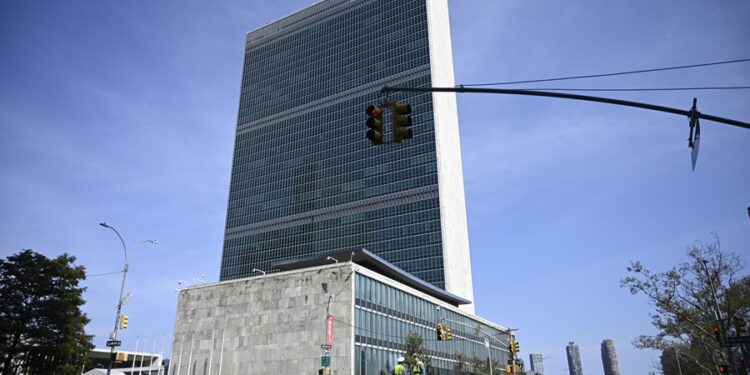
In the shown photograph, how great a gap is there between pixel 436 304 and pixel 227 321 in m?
27.5

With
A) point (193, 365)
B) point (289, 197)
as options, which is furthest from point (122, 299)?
point (289, 197)

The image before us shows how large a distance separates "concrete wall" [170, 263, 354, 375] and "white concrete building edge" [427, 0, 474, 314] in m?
63.5

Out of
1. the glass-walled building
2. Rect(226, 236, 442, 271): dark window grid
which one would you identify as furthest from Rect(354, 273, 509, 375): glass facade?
Rect(226, 236, 442, 271): dark window grid

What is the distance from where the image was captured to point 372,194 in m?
128

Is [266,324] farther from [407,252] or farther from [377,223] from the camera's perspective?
[377,223]

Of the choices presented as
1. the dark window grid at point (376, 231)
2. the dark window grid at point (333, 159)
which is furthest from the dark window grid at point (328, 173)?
the dark window grid at point (376, 231)

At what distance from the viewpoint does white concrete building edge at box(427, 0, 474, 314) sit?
116625 mm

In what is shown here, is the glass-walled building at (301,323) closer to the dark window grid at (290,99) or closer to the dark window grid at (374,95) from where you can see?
the dark window grid at (374,95)

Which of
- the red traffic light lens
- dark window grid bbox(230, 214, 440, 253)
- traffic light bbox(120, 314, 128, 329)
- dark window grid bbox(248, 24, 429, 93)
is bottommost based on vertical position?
traffic light bbox(120, 314, 128, 329)

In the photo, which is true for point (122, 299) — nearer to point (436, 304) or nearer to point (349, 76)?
point (436, 304)

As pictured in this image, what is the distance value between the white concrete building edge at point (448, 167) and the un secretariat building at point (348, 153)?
15.1 inches

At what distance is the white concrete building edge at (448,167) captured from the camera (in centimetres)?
11662

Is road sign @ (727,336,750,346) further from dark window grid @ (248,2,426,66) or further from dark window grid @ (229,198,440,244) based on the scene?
dark window grid @ (248,2,426,66)

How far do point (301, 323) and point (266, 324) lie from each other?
4.75 m
